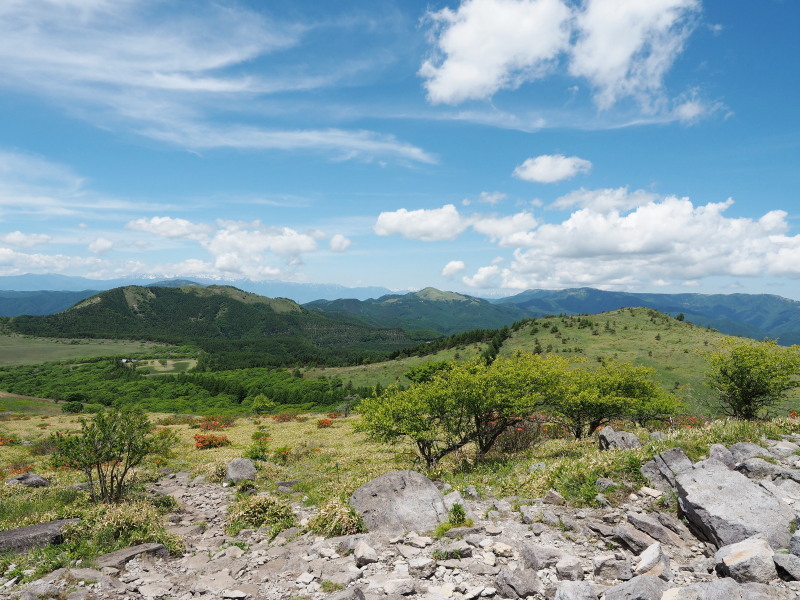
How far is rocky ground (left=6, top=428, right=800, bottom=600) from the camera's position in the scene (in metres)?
8.44

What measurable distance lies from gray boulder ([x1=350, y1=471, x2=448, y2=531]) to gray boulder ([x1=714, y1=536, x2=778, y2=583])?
717 centimetres

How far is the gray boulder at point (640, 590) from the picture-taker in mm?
7496

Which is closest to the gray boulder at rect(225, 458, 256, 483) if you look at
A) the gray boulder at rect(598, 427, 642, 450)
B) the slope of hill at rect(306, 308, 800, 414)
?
the gray boulder at rect(598, 427, 642, 450)

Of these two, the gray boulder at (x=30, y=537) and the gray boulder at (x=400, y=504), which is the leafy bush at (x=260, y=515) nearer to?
the gray boulder at (x=400, y=504)

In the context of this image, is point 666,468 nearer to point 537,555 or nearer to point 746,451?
point 746,451

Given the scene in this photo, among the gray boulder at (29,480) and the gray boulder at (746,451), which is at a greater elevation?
the gray boulder at (746,451)

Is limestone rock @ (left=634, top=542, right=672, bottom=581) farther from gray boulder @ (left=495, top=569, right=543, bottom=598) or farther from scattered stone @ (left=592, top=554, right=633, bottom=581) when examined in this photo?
gray boulder @ (left=495, top=569, right=543, bottom=598)

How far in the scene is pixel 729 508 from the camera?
33.2 ft

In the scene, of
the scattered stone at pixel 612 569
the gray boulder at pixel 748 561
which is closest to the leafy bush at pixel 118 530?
the scattered stone at pixel 612 569

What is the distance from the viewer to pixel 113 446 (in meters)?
17.1

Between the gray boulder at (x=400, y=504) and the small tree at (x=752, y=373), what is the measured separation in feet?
74.1

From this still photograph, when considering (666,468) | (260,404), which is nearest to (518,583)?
(666,468)

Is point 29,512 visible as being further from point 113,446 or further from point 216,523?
point 216,523

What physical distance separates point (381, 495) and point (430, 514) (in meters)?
2.06
